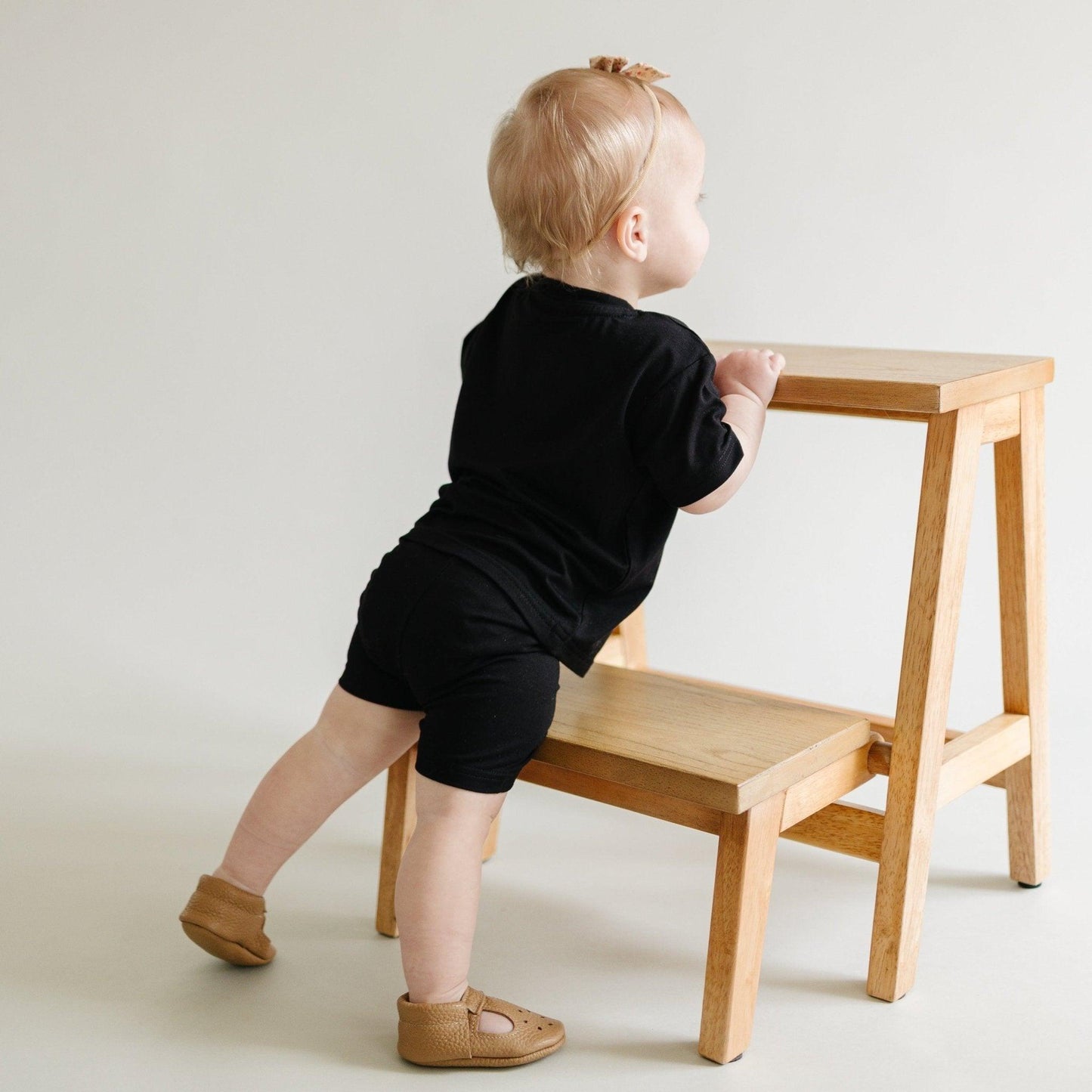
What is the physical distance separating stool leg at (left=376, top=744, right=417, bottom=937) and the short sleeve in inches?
17.9

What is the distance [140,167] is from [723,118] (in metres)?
0.96

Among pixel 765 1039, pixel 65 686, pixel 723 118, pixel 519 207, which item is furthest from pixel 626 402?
pixel 65 686

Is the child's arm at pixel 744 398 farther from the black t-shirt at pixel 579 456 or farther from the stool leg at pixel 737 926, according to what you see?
the stool leg at pixel 737 926

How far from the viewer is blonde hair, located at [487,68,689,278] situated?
1294 mm

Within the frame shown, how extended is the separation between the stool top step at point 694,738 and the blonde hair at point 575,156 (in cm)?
43

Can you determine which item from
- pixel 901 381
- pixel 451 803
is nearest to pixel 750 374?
pixel 901 381

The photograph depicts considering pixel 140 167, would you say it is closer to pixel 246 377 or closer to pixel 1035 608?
pixel 246 377

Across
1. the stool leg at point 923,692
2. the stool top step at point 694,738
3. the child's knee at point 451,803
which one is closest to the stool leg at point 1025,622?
the stool leg at point 923,692

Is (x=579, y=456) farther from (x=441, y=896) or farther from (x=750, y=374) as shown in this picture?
(x=441, y=896)

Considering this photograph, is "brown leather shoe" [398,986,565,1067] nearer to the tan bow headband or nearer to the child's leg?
the child's leg

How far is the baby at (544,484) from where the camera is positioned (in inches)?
51.1

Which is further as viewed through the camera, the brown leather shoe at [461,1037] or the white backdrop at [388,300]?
the white backdrop at [388,300]

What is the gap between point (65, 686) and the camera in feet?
7.37

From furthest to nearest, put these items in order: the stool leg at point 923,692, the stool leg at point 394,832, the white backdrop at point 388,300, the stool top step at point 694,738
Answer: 1. the white backdrop at point 388,300
2. the stool leg at point 394,832
3. the stool leg at point 923,692
4. the stool top step at point 694,738
